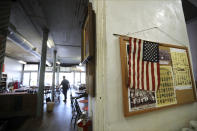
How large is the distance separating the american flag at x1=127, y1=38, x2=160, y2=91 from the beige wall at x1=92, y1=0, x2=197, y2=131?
13cm

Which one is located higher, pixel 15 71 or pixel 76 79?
pixel 15 71

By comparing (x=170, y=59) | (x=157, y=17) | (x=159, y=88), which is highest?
(x=157, y=17)

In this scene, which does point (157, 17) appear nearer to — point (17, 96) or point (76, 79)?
point (17, 96)

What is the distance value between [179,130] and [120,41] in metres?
1.36

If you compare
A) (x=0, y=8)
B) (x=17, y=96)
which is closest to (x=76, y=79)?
(x=17, y=96)

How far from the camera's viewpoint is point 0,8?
2.30 metres

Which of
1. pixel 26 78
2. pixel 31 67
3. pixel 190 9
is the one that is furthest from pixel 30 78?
pixel 190 9

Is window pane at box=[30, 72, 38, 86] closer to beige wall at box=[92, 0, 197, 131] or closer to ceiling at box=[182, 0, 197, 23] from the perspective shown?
beige wall at box=[92, 0, 197, 131]

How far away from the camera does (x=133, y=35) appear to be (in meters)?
1.11

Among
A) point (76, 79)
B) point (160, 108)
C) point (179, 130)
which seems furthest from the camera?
point (76, 79)

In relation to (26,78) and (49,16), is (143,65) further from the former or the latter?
(26,78)

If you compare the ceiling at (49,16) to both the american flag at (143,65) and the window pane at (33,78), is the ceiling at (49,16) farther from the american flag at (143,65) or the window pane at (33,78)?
the window pane at (33,78)

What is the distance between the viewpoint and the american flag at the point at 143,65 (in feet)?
3.27

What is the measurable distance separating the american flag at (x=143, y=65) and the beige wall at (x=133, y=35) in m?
0.13
